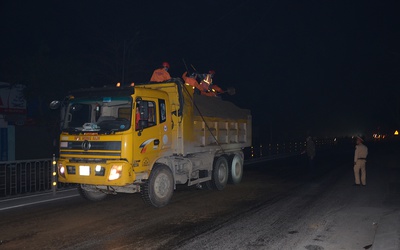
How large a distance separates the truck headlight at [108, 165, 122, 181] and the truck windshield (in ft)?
2.98

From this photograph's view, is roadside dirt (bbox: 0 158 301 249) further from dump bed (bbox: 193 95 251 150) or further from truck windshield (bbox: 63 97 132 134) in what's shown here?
truck windshield (bbox: 63 97 132 134)

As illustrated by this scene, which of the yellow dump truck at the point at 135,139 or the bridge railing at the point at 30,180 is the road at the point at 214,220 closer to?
the yellow dump truck at the point at 135,139

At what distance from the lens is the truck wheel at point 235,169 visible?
12.5 meters

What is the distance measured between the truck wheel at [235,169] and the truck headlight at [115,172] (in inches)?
211

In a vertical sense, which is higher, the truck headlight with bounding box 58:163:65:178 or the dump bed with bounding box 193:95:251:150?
the dump bed with bounding box 193:95:251:150

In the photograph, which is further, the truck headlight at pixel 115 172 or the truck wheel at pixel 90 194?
the truck wheel at pixel 90 194

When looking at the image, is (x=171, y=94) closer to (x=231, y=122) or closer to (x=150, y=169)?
(x=150, y=169)

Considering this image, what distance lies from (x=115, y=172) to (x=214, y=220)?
2.32m

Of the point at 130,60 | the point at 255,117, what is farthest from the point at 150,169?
the point at 255,117

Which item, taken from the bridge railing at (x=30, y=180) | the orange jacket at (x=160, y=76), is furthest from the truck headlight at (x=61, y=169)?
the orange jacket at (x=160, y=76)

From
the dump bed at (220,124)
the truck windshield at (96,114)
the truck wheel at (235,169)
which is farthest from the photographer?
the truck wheel at (235,169)

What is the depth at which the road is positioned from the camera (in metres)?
5.98

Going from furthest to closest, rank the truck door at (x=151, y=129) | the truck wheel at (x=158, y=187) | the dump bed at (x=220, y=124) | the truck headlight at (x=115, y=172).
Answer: the dump bed at (x=220, y=124) → the truck wheel at (x=158, y=187) → the truck door at (x=151, y=129) → the truck headlight at (x=115, y=172)

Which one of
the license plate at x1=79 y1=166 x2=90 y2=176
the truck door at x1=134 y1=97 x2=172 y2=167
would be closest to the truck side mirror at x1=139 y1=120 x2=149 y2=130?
the truck door at x1=134 y1=97 x2=172 y2=167
